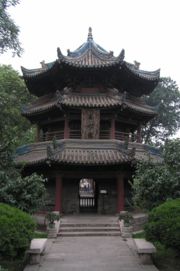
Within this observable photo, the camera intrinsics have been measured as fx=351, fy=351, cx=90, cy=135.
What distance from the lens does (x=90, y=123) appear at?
58.5 feet

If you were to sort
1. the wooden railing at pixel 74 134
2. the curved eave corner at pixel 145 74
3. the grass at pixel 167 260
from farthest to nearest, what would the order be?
1. the curved eave corner at pixel 145 74
2. the wooden railing at pixel 74 134
3. the grass at pixel 167 260

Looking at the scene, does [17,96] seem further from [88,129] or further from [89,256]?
[89,256]

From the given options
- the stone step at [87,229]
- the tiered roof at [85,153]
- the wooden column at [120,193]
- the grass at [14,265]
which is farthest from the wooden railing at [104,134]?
the grass at [14,265]

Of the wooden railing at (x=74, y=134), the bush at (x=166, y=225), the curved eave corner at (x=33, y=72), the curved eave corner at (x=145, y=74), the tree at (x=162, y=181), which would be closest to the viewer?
the bush at (x=166, y=225)

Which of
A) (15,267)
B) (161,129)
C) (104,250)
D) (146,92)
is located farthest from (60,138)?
(161,129)

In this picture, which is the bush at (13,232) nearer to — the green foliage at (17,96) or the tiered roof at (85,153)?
the tiered roof at (85,153)

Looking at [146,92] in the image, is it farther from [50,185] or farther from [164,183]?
[164,183]

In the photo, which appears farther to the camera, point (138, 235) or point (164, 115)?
point (164, 115)

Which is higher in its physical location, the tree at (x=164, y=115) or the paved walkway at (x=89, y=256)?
the tree at (x=164, y=115)

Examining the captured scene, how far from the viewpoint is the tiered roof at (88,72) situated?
17.7 m

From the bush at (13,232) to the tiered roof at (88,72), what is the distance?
10.5 meters

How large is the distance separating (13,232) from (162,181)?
4.49 m

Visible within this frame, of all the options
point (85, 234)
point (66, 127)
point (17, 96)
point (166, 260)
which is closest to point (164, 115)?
point (17, 96)

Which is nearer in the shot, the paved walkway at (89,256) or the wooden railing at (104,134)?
the paved walkway at (89,256)
